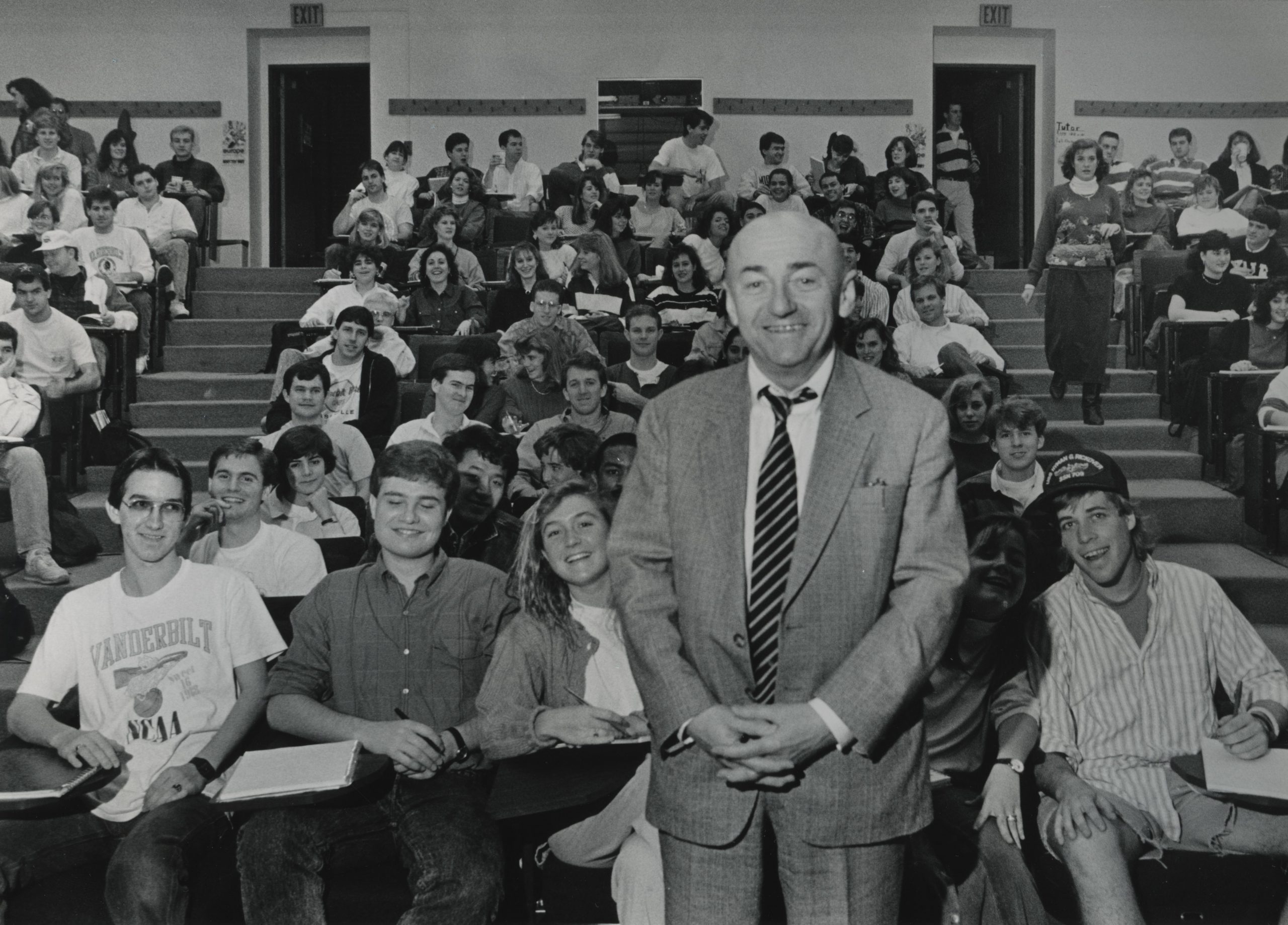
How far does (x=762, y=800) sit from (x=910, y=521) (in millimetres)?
393

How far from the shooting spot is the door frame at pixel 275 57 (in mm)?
10656

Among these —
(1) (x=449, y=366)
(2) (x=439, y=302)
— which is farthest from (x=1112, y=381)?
(1) (x=449, y=366)

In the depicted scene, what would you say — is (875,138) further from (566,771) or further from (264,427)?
(566,771)

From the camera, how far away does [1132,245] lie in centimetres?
803

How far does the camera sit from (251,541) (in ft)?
11.6

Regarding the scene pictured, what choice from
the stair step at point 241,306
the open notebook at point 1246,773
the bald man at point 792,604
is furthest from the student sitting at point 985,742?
the stair step at point 241,306

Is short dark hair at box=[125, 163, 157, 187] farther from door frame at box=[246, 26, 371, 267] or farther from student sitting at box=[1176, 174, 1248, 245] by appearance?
student sitting at box=[1176, 174, 1248, 245]

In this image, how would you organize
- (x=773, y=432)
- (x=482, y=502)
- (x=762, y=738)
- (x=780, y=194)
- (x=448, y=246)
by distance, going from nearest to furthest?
1. (x=762, y=738)
2. (x=773, y=432)
3. (x=482, y=502)
4. (x=448, y=246)
5. (x=780, y=194)

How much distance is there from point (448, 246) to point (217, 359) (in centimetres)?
144

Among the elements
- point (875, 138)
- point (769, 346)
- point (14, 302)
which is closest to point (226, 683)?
point (769, 346)

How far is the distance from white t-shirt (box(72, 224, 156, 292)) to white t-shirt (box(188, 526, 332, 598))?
3999 millimetres

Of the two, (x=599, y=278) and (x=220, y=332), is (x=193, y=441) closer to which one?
(x=220, y=332)

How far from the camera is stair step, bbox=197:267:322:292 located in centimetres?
830

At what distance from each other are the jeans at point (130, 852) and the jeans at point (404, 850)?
89 millimetres
